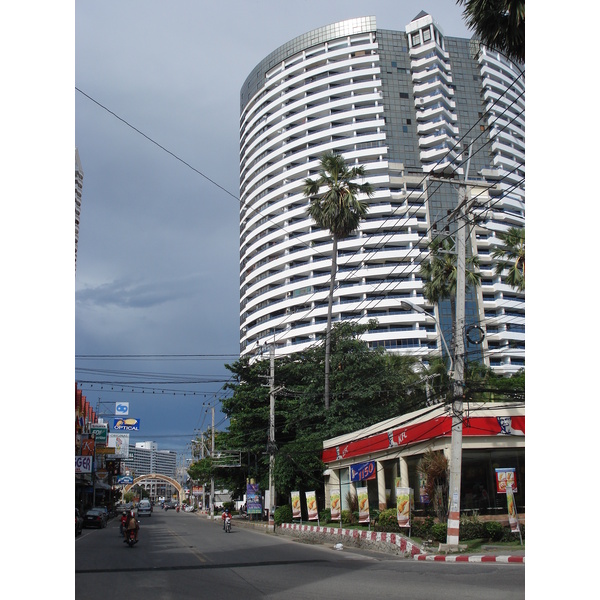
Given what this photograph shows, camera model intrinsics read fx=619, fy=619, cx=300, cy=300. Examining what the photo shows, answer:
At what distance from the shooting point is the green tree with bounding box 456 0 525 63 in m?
12.4

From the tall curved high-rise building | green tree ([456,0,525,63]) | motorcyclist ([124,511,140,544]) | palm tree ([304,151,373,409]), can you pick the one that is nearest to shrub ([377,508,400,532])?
motorcyclist ([124,511,140,544])

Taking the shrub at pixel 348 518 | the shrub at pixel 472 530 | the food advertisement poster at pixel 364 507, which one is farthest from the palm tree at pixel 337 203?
the shrub at pixel 472 530

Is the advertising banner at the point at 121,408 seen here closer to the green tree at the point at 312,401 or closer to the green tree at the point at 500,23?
the green tree at the point at 312,401

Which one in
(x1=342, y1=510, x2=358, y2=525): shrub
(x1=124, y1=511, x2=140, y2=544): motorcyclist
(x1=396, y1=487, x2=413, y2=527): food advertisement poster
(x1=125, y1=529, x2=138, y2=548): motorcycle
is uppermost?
(x1=396, y1=487, x2=413, y2=527): food advertisement poster

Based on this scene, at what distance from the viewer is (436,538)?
20.7 metres

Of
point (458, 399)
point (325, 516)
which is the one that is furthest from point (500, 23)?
point (325, 516)

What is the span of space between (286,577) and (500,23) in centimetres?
1273

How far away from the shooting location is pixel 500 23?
42.4 feet

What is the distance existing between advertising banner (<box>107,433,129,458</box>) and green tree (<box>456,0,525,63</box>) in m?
89.5

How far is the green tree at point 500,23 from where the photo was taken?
12.4m

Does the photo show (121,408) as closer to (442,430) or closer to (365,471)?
(365,471)

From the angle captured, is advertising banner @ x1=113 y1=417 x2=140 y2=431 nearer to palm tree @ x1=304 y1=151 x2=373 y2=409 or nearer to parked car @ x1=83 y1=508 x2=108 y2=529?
parked car @ x1=83 y1=508 x2=108 y2=529

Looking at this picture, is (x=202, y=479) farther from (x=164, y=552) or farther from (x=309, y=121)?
(x=164, y=552)

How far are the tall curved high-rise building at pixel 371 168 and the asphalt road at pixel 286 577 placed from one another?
6586 cm
